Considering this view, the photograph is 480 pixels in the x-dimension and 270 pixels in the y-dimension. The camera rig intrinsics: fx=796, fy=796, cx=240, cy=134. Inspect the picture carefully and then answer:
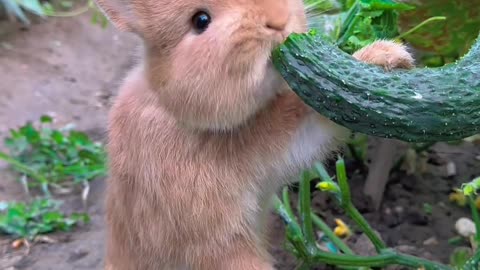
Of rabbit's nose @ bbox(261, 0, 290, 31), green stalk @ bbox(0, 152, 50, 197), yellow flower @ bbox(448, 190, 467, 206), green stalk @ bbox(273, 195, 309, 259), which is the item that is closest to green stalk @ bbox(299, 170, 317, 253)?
green stalk @ bbox(273, 195, 309, 259)

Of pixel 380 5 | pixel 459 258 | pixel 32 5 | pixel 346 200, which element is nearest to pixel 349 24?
pixel 380 5

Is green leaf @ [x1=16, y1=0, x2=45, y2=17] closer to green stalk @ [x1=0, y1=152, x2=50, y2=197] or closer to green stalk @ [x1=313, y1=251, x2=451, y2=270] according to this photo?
green stalk @ [x1=0, y1=152, x2=50, y2=197]

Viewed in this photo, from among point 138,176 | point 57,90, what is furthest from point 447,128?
point 57,90

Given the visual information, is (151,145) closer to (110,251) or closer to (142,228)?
(142,228)

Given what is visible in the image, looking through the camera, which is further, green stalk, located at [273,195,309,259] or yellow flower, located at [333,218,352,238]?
yellow flower, located at [333,218,352,238]

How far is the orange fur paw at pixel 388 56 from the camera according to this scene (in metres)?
1.52

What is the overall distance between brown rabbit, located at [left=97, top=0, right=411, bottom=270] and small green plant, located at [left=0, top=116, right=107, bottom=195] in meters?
1.18

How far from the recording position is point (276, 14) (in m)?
1.41

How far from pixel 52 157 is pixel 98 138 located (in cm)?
28

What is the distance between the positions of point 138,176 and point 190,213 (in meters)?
0.15

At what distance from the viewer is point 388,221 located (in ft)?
8.40

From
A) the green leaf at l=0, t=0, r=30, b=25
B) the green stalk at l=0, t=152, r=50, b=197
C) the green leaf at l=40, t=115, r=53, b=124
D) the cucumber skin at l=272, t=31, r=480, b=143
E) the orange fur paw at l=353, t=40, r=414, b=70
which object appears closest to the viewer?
the cucumber skin at l=272, t=31, r=480, b=143

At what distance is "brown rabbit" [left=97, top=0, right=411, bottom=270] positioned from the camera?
4.71 ft

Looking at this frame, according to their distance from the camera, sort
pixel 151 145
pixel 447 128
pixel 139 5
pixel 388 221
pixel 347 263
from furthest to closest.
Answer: pixel 388 221, pixel 347 263, pixel 151 145, pixel 139 5, pixel 447 128
